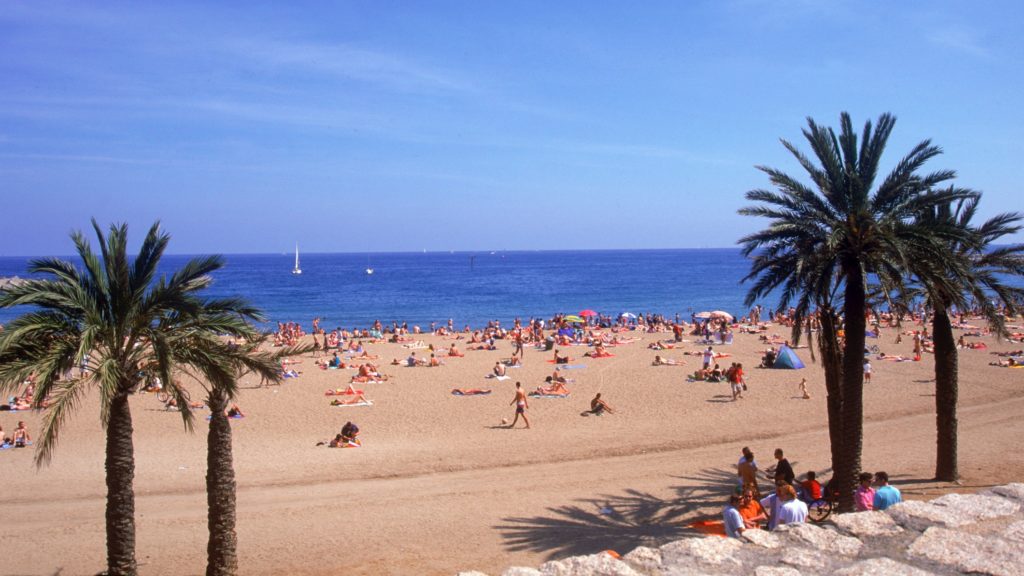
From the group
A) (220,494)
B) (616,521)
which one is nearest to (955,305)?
(616,521)

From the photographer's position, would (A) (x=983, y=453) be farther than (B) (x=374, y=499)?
Yes

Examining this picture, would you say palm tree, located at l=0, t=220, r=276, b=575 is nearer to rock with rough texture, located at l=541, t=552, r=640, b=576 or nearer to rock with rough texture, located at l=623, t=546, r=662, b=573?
rock with rough texture, located at l=541, t=552, r=640, b=576

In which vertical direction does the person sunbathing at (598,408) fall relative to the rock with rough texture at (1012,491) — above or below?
below

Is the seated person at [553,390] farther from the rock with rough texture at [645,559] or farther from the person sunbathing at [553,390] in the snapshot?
the rock with rough texture at [645,559]

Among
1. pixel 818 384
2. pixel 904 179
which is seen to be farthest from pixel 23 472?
pixel 818 384

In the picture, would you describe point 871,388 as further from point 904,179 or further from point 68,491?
point 68,491

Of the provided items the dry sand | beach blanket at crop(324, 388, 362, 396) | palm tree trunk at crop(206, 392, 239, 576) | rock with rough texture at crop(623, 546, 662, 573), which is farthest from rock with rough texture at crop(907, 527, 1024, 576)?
beach blanket at crop(324, 388, 362, 396)

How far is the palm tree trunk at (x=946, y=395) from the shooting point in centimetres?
1295

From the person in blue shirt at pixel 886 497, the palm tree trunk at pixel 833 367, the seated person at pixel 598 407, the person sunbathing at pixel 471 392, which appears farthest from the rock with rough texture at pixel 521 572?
the person sunbathing at pixel 471 392

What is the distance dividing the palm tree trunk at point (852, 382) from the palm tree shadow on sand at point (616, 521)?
2.24 m

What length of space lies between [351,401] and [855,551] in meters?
19.7

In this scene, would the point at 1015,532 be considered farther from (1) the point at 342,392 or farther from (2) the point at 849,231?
(1) the point at 342,392

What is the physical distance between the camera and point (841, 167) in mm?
11492

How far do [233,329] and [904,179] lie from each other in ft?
32.9
